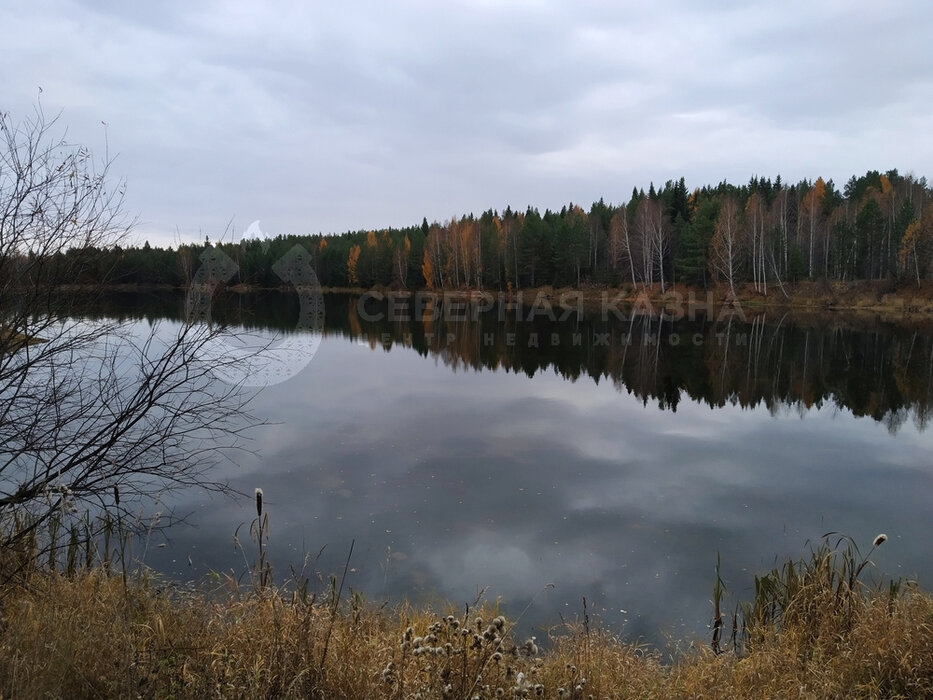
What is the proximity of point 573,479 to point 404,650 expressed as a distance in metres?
7.22

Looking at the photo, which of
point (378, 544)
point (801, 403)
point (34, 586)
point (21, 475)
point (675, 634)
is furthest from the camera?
point (801, 403)

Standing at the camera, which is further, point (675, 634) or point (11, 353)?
point (675, 634)

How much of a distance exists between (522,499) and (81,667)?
21.6 ft

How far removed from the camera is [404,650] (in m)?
3.13

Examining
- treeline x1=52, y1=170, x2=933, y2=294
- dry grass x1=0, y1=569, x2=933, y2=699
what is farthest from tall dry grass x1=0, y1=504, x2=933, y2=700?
treeline x1=52, y1=170, x2=933, y2=294

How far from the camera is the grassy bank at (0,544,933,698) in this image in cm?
307

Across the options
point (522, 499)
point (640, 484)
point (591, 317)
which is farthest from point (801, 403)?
Result: point (591, 317)

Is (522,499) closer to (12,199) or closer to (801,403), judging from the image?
(12,199)

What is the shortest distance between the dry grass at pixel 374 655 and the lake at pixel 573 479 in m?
1.20

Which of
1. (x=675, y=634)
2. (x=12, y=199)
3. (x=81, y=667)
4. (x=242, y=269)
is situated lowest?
(x=675, y=634)

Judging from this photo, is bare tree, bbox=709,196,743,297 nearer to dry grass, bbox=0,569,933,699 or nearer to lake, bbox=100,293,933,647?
lake, bbox=100,293,933,647

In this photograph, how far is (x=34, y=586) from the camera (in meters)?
4.43

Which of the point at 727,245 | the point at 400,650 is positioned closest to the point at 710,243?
the point at 727,245

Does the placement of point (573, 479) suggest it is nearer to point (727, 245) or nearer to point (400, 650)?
point (400, 650)
